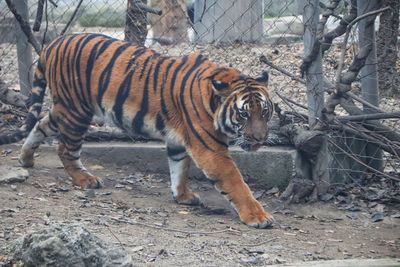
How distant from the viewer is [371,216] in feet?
20.1

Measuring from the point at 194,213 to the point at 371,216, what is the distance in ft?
4.46

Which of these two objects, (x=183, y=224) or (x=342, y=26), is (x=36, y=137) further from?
(x=342, y=26)

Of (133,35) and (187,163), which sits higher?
(133,35)

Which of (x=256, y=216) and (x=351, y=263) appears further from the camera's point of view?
(x=256, y=216)

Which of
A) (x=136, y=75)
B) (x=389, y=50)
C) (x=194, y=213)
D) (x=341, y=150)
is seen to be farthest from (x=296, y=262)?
(x=389, y=50)

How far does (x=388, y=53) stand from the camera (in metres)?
7.71

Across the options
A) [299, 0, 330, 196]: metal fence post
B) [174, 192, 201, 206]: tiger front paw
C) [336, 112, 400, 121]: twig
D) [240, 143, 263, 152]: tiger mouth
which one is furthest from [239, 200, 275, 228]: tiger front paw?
[336, 112, 400, 121]: twig

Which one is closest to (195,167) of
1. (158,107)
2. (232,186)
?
(158,107)

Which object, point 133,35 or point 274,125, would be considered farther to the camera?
point 133,35

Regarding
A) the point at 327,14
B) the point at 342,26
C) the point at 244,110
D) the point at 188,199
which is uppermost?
the point at 327,14

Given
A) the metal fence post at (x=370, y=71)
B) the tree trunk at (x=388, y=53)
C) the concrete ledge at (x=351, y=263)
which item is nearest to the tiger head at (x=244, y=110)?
the metal fence post at (x=370, y=71)

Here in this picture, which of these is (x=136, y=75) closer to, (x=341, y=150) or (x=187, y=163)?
(x=187, y=163)

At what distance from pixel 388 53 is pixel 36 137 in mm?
3444

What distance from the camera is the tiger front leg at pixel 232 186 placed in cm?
578
